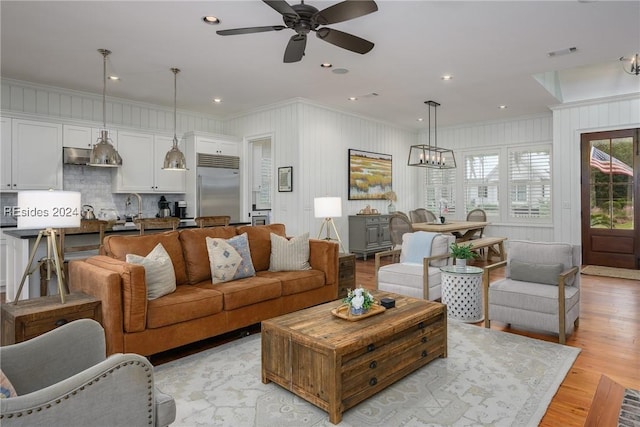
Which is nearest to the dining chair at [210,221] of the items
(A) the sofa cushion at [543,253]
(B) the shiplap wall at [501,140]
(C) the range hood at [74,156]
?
(C) the range hood at [74,156]

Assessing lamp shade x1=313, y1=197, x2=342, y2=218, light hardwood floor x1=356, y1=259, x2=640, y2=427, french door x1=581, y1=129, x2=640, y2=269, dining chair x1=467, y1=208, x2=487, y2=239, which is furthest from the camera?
dining chair x1=467, y1=208, x2=487, y2=239

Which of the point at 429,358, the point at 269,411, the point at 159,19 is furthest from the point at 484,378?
the point at 159,19

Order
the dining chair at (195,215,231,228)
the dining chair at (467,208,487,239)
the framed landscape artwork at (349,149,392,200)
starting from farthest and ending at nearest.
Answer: the dining chair at (467,208,487,239) → the framed landscape artwork at (349,149,392,200) → the dining chair at (195,215,231,228)

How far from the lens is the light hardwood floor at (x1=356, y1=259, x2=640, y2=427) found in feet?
7.39

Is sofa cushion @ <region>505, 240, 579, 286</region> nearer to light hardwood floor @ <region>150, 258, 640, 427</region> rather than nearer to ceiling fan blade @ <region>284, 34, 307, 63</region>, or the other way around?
light hardwood floor @ <region>150, 258, 640, 427</region>

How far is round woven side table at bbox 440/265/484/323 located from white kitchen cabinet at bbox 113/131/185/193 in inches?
193

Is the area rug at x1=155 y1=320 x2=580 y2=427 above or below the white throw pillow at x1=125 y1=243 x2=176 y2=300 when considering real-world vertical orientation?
below

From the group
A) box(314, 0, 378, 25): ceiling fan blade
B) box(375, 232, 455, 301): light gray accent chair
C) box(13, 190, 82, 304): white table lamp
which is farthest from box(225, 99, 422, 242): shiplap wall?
box(13, 190, 82, 304): white table lamp

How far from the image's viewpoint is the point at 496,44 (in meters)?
4.09

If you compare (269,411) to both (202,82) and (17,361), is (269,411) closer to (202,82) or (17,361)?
(17,361)

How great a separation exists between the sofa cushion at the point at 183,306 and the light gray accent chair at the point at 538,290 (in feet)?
7.92

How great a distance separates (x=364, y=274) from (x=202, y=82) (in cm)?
366

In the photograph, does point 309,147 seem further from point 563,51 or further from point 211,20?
point 563,51

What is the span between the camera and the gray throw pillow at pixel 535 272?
11.3ft
